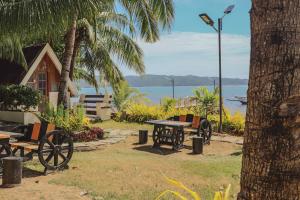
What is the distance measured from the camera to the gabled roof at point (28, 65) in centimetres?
1790

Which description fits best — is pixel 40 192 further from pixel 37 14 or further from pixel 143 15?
pixel 143 15

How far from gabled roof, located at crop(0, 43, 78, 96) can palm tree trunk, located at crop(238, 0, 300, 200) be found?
16229 millimetres

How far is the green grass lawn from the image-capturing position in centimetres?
711

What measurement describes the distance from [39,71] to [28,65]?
37.7 inches

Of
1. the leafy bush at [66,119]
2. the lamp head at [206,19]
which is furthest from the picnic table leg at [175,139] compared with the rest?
the lamp head at [206,19]

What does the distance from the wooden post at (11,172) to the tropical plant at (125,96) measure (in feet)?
52.1

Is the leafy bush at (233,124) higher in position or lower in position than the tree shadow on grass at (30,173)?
higher

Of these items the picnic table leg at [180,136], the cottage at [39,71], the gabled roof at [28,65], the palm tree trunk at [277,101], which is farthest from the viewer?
the cottage at [39,71]

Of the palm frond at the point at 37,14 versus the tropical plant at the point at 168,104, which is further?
the tropical plant at the point at 168,104

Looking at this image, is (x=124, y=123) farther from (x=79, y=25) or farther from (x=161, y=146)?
(x=161, y=146)

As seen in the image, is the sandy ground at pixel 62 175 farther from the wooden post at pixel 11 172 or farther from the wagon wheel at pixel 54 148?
the wagon wheel at pixel 54 148

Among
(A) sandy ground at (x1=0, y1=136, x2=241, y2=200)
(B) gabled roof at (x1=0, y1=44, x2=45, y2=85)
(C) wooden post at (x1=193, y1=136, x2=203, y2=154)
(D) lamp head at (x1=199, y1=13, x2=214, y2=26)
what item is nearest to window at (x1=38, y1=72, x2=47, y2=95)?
(B) gabled roof at (x1=0, y1=44, x2=45, y2=85)

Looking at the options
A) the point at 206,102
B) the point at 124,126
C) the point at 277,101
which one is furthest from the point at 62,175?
the point at 206,102

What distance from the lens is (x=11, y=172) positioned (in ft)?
22.7
